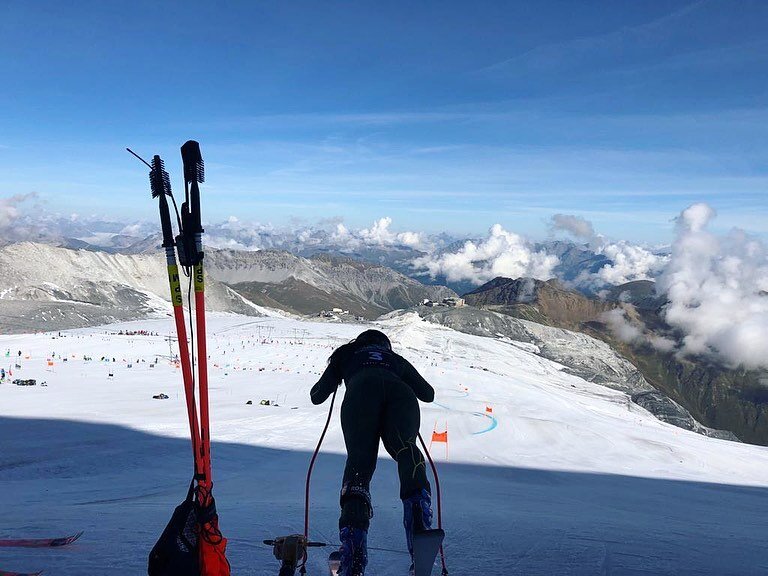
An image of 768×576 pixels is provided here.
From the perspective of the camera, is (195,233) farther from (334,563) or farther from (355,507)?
(334,563)

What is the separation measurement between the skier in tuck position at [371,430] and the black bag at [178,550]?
1223 mm

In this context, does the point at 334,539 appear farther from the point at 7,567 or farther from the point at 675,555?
the point at 675,555

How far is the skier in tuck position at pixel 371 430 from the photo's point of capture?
449cm

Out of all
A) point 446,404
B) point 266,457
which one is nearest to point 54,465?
point 266,457

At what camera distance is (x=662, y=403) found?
9550cm

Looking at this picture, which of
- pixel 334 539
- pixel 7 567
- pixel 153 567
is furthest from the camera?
pixel 334 539

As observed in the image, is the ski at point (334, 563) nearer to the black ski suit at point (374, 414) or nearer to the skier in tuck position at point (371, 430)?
the skier in tuck position at point (371, 430)

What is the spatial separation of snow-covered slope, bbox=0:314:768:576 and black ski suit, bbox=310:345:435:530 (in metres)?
0.95

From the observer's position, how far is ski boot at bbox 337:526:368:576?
13.9 ft

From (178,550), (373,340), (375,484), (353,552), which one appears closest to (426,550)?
(353,552)

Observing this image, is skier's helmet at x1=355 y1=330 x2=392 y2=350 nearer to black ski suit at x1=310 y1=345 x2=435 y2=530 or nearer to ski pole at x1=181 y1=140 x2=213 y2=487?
black ski suit at x1=310 y1=345 x2=435 y2=530

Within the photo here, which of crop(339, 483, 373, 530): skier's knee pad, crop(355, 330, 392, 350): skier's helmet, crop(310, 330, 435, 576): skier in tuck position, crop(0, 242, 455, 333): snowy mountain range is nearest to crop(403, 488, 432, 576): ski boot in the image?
crop(310, 330, 435, 576): skier in tuck position

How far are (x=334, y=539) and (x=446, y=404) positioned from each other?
30.3m

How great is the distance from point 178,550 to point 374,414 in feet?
7.22
